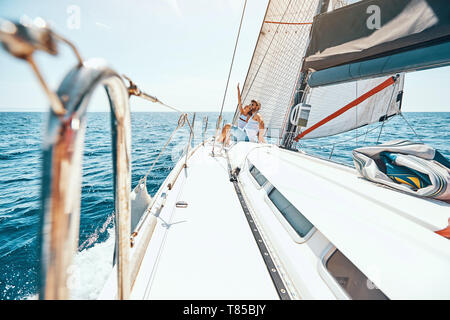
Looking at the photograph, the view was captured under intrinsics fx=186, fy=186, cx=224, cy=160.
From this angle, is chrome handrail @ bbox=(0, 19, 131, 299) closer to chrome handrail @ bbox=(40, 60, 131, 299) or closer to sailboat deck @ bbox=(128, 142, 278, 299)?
chrome handrail @ bbox=(40, 60, 131, 299)

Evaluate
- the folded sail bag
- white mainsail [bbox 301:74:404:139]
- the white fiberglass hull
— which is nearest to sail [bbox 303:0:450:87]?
the folded sail bag

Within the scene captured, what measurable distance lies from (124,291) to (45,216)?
494mm

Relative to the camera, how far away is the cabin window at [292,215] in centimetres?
117

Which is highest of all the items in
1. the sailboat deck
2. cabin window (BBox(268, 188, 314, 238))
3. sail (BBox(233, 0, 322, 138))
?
sail (BBox(233, 0, 322, 138))

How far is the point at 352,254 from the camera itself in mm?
748

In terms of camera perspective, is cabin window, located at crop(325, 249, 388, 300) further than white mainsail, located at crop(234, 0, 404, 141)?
No

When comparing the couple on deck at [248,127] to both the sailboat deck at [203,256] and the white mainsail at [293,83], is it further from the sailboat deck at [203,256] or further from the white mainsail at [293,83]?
the sailboat deck at [203,256]

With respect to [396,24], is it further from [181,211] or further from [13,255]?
[13,255]

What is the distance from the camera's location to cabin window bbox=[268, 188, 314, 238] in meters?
1.17

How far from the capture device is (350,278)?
1.07 m

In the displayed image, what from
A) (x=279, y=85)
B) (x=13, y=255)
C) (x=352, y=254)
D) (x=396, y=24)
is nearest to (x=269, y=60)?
(x=279, y=85)

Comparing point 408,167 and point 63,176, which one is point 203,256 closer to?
point 63,176

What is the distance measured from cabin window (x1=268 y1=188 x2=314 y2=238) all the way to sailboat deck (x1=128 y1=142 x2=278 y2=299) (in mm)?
293

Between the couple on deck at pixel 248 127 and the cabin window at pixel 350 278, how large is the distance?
2.97 m
